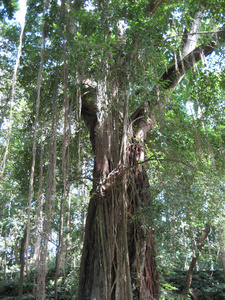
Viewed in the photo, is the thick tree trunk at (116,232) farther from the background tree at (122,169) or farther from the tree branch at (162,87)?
the tree branch at (162,87)

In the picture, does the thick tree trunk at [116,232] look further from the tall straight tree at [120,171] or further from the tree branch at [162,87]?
the tree branch at [162,87]

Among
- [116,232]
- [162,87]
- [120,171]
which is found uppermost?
[162,87]

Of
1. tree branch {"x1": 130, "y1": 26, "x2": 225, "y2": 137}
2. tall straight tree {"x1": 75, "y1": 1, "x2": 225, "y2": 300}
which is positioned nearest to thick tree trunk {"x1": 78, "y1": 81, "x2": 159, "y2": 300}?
tall straight tree {"x1": 75, "y1": 1, "x2": 225, "y2": 300}

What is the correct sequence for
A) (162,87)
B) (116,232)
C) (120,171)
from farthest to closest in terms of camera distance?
1. (162,87)
2. (120,171)
3. (116,232)

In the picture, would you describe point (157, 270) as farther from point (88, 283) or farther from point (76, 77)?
point (76, 77)

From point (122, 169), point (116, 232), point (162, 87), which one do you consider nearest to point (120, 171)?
point (122, 169)

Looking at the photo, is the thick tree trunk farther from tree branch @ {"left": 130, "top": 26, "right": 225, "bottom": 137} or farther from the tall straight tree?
tree branch @ {"left": 130, "top": 26, "right": 225, "bottom": 137}

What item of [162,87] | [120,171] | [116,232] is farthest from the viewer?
[162,87]

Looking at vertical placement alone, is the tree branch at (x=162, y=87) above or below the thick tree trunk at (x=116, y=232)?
above

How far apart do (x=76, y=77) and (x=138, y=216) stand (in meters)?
1.89

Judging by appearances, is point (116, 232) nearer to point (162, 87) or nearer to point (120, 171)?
point (120, 171)

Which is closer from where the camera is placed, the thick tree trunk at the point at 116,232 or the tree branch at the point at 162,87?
the thick tree trunk at the point at 116,232

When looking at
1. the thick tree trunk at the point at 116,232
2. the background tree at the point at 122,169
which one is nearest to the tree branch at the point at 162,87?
the background tree at the point at 122,169

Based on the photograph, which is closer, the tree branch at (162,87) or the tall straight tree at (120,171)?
the tall straight tree at (120,171)
